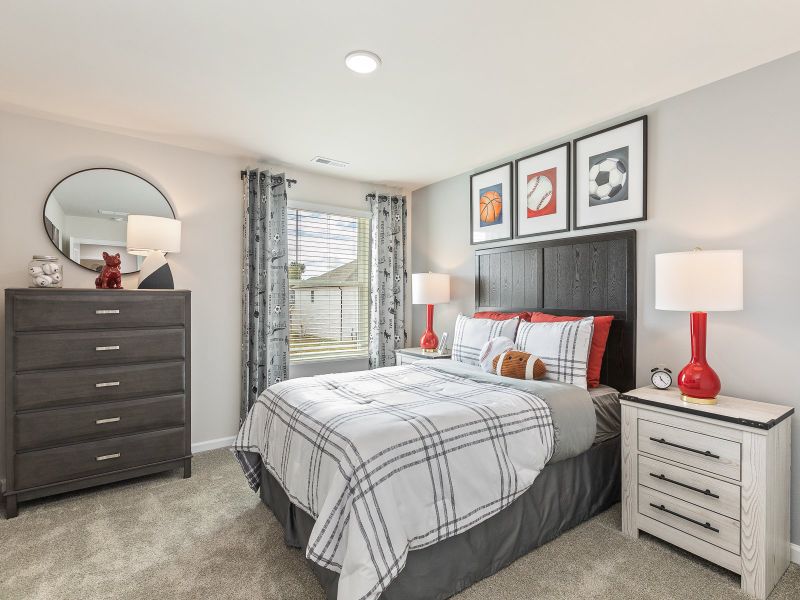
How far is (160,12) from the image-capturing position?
1814 millimetres

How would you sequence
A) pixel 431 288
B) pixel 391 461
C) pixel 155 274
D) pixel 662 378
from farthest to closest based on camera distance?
pixel 431 288 → pixel 155 274 → pixel 662 378 → pixel 391 461

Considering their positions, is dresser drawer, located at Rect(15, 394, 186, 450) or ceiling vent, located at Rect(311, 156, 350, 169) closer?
dresser drawer, located at Rect(15, 394, 186, 450)

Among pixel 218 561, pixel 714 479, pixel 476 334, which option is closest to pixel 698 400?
pixel 714 479

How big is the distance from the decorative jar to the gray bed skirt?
1.87 m

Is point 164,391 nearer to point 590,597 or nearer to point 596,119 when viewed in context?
point 590,597

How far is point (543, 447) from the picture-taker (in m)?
2.04

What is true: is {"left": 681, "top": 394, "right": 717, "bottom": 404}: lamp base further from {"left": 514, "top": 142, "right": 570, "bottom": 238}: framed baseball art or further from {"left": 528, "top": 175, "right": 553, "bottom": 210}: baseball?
{"left": 528, "top": 175, "right": 553, "bottom": 210}: baseball

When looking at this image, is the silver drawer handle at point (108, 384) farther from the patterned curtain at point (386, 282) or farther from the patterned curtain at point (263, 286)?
the patterned curtain at point (386, 282)

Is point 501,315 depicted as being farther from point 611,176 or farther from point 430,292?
point 611,176

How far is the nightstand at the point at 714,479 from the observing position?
1.82 m

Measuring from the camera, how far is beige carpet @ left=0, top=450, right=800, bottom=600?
5.94 feet

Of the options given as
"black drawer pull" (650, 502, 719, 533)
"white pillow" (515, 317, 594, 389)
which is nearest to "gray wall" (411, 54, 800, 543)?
"white pillow" (515, 317, 594, 389)

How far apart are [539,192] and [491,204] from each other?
0.52m

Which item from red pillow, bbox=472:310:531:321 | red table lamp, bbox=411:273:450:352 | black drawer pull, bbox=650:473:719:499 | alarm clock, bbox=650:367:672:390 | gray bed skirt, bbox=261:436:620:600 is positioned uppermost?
red table lamp, bbox=411:273:450:352
